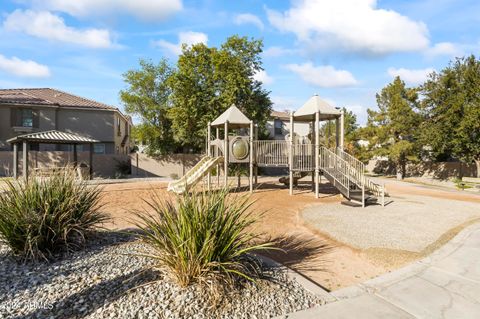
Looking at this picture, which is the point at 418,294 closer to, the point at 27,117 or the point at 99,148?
the point at 99,148

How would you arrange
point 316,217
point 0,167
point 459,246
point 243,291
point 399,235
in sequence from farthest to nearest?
point 0,167 < point 316,217 < point 399,235 < point 459,246 < point 243,291

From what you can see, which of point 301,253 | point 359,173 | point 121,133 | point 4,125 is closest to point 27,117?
point 4,125

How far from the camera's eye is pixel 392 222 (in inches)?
365

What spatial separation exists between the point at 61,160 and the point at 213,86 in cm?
1437

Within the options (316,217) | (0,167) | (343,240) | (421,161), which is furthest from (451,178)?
(0,167)

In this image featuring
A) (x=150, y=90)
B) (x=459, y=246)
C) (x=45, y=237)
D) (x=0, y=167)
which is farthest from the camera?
(x=150, y=90)

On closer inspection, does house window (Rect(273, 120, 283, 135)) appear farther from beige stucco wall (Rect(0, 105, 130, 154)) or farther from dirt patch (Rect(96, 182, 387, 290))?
dirt patch (Rect(96, 182, 387, 290))

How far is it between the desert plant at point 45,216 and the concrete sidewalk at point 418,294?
439cm

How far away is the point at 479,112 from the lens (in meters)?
21.6

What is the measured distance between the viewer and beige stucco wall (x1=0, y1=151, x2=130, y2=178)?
2366cm

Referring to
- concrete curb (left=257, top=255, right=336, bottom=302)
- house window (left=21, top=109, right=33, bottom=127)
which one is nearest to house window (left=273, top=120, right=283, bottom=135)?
house window (left=21, top=109, right=33, bottom=127)

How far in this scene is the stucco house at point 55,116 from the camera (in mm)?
25141

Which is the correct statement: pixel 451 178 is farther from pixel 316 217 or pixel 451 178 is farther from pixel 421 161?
pixel 316 217

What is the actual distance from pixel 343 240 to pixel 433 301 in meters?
3.21
